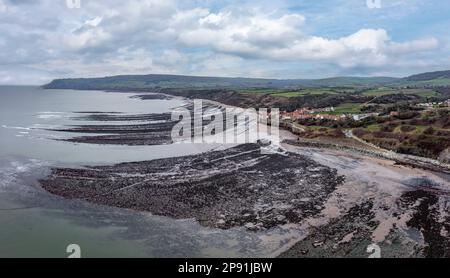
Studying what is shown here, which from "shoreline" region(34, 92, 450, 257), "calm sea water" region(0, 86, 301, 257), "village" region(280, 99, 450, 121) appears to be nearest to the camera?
"calm sea water" region(0, 86, 301, 257)

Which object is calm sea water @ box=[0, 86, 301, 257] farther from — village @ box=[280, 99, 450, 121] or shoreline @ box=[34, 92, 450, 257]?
village @ box=[280, 99, 450, 121]

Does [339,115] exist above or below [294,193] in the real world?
above

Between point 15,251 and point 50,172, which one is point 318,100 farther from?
point 15,251

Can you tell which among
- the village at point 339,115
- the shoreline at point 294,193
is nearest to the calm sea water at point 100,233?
the shoreline at point 294,193

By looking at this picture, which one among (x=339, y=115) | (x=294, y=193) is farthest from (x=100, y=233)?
(x=339, y=115)

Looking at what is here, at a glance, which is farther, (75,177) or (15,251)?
(75,177)

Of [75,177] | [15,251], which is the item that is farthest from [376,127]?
[15,251]

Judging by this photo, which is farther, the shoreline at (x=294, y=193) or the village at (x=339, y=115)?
the village at (x=339, y=115)

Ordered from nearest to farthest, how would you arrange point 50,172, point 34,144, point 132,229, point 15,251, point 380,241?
point 15,251 < point 380,241 < point 132,229 < point 50,172 < point 34,144

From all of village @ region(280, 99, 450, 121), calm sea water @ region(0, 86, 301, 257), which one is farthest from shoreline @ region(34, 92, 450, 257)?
village @ region(280, 99, 450, 121)

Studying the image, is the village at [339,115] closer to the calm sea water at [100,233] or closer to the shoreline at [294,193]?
the shoreline at [294,193]

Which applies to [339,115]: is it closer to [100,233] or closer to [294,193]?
[294,193]
